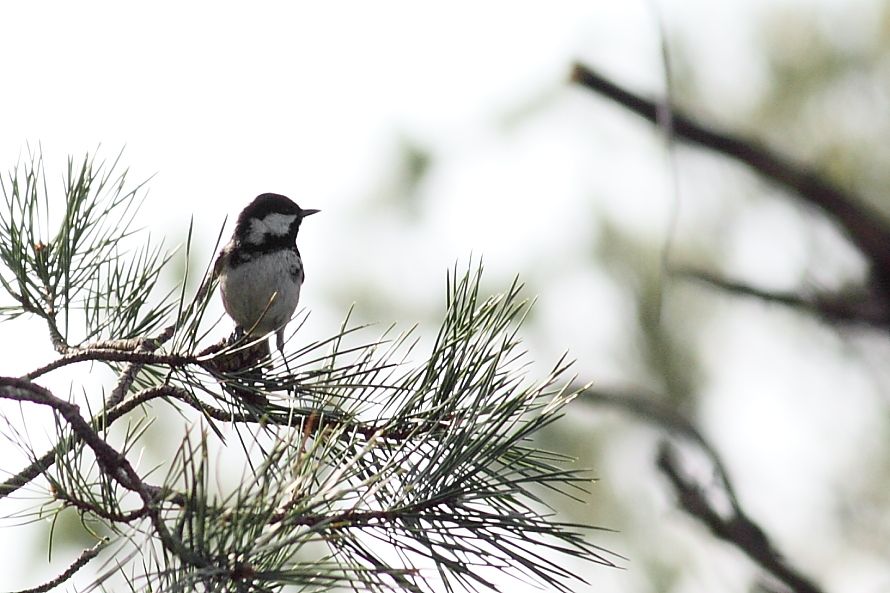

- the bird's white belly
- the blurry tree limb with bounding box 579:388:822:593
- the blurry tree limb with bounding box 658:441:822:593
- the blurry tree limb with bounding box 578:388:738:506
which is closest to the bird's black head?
the bird's white belly

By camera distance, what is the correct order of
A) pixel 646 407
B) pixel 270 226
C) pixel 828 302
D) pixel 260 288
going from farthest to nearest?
1. pixel 646 407
2. pixel 270 226
3. pixel 260 288
4. pixel 828 302

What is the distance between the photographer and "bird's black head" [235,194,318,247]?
381cm

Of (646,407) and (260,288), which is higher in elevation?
(646,407)

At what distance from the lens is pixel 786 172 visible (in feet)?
6.77

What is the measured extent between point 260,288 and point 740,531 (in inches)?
62.9

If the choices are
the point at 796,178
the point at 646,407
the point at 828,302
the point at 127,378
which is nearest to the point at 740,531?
the point at 828,302

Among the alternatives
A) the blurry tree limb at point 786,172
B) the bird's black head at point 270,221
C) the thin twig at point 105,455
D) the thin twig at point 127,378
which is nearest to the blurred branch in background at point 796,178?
the blurry tree limb at point 786,172

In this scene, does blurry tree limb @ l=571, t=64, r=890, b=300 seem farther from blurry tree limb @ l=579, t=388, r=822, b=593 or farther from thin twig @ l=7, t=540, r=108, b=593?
thin twig @ l=7, t=540, r=108, b=593

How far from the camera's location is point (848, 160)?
6.06 m

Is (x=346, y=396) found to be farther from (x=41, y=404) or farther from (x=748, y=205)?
(x=748, y=205)

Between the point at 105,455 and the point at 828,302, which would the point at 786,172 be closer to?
the point at 828,302

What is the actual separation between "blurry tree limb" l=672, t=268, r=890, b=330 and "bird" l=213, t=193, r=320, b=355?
1.47 meters

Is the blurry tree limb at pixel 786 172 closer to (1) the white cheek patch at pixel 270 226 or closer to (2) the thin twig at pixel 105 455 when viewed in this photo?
(2) the thin twig at pixel 105 455

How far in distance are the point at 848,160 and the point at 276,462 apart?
5.18 meters
